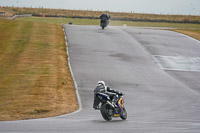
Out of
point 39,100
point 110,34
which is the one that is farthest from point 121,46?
point 39,100

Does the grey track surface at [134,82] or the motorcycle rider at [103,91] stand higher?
the motorcycle rider at [103,91]

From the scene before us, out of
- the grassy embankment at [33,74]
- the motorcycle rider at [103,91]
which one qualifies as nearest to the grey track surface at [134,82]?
the motorcycle rider at [103,91]

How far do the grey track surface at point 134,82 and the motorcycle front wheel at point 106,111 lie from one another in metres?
0.24

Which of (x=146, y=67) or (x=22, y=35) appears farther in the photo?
(x=22, y=35)

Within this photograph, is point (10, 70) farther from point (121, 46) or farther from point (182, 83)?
point (121, 46)

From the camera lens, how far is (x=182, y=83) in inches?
1014

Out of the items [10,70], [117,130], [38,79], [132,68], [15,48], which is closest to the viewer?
[117,130]

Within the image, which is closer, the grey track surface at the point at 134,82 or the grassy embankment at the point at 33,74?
the grey track surface at the point at 134,82

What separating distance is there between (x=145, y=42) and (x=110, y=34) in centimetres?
466

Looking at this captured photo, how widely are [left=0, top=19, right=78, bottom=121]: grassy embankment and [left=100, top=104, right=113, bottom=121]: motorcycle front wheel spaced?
2.58 m

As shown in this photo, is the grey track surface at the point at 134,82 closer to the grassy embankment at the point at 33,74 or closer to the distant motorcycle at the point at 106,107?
the distant motorcycle at the point at 106,107

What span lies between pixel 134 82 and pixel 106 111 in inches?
466

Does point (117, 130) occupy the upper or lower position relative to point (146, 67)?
upper

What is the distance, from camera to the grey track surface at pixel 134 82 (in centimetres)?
1145
